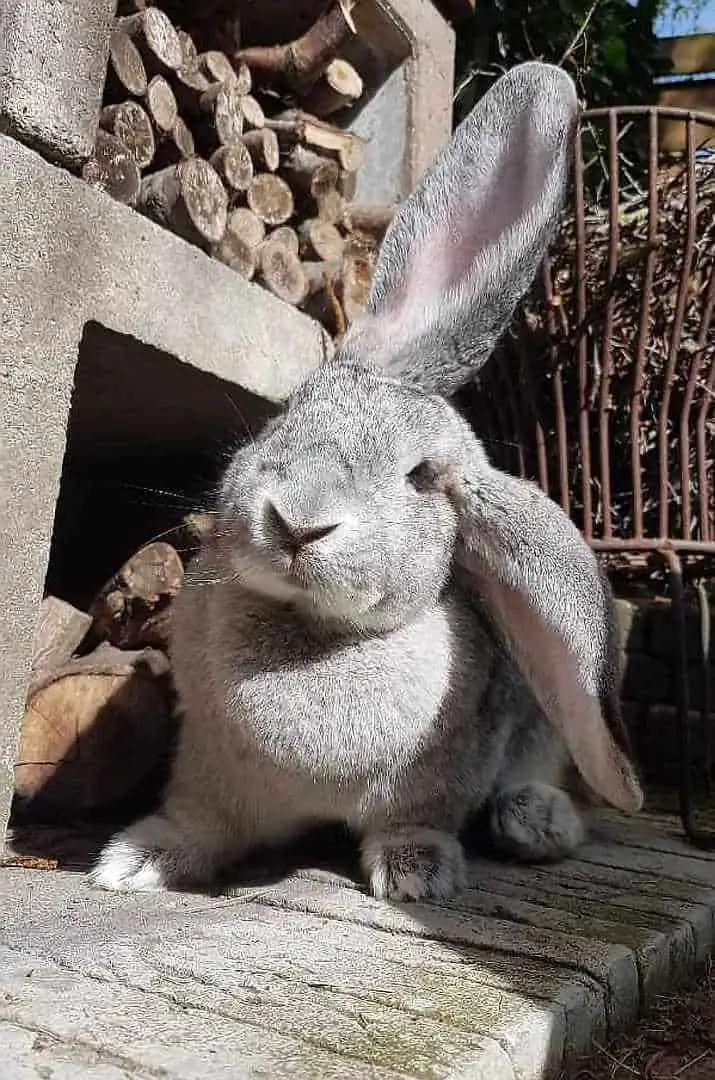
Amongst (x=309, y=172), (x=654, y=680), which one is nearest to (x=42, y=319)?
(x=309, y=172)

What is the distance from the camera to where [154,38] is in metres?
2.32

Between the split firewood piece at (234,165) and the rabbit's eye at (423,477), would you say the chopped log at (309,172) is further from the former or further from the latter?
the rabbit's eye at (423,477)

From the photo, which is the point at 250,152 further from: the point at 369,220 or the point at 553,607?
the point at 553,607

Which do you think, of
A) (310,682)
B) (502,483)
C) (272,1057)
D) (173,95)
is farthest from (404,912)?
(173,95)

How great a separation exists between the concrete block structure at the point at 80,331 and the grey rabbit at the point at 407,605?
0.36 meters

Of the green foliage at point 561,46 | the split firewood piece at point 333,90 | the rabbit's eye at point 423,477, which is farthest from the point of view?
the green foliage at point 561,46

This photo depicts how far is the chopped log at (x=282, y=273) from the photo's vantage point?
2.61 meters

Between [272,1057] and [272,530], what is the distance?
692 mm

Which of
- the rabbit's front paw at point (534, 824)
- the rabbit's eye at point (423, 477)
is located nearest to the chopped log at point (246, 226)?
the rabbit's eye at point (423, 477)

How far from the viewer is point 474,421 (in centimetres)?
256

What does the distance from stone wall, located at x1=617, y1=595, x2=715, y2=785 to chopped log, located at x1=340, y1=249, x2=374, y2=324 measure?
43.6 inches

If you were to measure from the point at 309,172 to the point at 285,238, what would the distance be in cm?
20

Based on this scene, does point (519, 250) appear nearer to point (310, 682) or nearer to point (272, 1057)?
point (310, 682)

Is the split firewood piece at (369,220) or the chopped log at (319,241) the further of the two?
the split firewood piece at (369,220)
